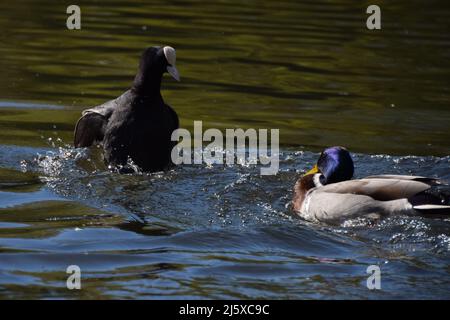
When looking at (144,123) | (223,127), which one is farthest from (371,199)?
(223,127)

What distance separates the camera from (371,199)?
866 cm

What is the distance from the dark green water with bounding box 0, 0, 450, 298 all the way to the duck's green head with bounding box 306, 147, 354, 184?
1.59 feet

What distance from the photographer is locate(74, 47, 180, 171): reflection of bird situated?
9.79 m

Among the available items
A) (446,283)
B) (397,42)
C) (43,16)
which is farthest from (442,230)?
(43,16)

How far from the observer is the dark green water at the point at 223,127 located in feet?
24.0

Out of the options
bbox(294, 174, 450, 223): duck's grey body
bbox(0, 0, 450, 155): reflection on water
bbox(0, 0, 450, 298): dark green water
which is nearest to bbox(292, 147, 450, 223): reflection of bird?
bbox(294, 174, 450, 223): duck's grey body

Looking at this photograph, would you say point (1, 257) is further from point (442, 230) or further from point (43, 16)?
point (43, 16)

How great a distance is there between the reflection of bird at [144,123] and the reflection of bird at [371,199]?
61.4 inches

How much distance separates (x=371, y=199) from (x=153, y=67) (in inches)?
98.8

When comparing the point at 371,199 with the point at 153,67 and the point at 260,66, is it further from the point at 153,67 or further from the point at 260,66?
the point at 260,66

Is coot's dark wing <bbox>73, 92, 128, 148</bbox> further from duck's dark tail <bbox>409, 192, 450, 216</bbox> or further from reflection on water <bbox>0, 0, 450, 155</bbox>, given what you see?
duck's dark tail <bbox>409, 192, 450, 216</bbox>

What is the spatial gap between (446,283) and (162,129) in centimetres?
362

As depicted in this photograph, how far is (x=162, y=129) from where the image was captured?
9891 millimetres

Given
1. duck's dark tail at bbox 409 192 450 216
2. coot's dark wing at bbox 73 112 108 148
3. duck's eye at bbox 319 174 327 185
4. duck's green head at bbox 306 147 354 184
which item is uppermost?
coot's dark wing at bbox 73 112 108 148
